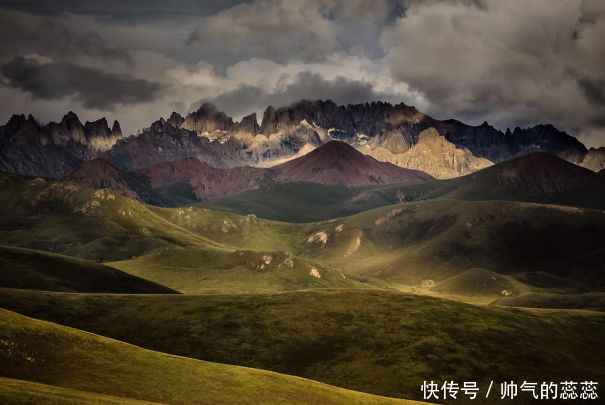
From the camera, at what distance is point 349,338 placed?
16788cm

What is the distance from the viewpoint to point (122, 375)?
6425cm

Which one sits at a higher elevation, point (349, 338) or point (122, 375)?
point (122, 375)

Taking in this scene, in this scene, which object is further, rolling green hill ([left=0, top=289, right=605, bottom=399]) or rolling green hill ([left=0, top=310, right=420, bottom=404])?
rolling green hill ([left=0, top=289, right=605, bottom=399])

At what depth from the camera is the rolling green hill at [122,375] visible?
5639 centimetres

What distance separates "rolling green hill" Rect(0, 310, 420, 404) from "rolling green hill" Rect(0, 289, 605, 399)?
64045 mm

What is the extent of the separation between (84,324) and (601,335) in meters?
193

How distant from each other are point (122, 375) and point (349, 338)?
113m

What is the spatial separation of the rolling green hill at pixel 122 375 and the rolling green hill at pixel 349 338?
6404 centimetres

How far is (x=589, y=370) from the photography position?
14888cm

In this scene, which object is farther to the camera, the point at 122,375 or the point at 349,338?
the point at 349,338

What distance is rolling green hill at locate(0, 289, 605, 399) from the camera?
146 meters

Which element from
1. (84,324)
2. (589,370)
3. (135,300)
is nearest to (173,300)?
(135,300)

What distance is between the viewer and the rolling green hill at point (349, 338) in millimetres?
145500

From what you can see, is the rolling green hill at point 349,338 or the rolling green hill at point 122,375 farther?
the rolling green hill at point 349,338
